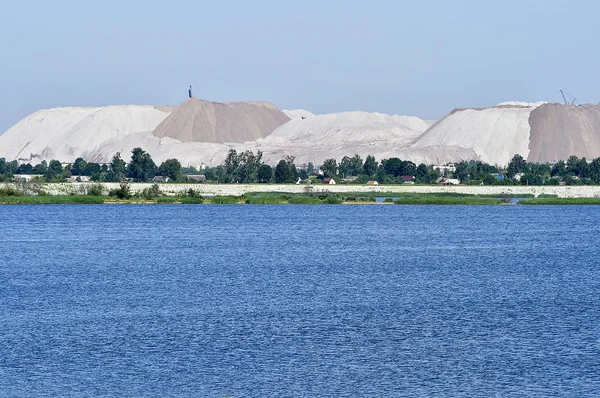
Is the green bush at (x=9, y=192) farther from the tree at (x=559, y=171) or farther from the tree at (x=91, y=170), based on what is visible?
the tree at (x=559, y=171)

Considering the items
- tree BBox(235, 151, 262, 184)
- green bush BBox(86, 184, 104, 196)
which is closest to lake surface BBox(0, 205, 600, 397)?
green bush BBox(86, 184, 104, 196)

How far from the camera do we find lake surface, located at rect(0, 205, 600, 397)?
60.0 feet

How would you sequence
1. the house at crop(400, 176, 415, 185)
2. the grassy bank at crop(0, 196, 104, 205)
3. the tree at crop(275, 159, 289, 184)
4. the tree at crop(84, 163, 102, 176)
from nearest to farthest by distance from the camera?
the grassy bank at crop(0, 196, 104, 205), the tree at crop(275, 159, 289, 184), the house at crop(400, 176, 415, 185), the tree at crop(84, 163, 102, 176)

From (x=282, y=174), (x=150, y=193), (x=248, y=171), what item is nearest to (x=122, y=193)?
(x=150, y=193)

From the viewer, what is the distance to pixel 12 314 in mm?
24922

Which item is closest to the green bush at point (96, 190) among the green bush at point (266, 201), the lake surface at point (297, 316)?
the green bush at point (266, 201)

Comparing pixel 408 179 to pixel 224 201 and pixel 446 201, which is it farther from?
pixel 224 201

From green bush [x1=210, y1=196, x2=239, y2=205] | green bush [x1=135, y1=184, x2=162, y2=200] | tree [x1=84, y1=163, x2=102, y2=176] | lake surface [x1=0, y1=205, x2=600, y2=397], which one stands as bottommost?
lake surface [x1=0, y1=205, x2=600, y2=397]

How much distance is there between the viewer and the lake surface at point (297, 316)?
1830 centimetres

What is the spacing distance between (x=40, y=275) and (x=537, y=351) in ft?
60.7

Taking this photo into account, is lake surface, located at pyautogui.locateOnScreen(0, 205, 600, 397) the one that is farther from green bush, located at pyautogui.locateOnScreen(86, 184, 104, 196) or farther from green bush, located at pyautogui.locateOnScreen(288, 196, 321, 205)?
green bush, located at pyautogui.locateOnScreen(288, 196, 321, 205)

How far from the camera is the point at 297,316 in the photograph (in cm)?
2486

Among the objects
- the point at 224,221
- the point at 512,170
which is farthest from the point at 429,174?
the point at 224,221

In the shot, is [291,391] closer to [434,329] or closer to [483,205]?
[434,329]
